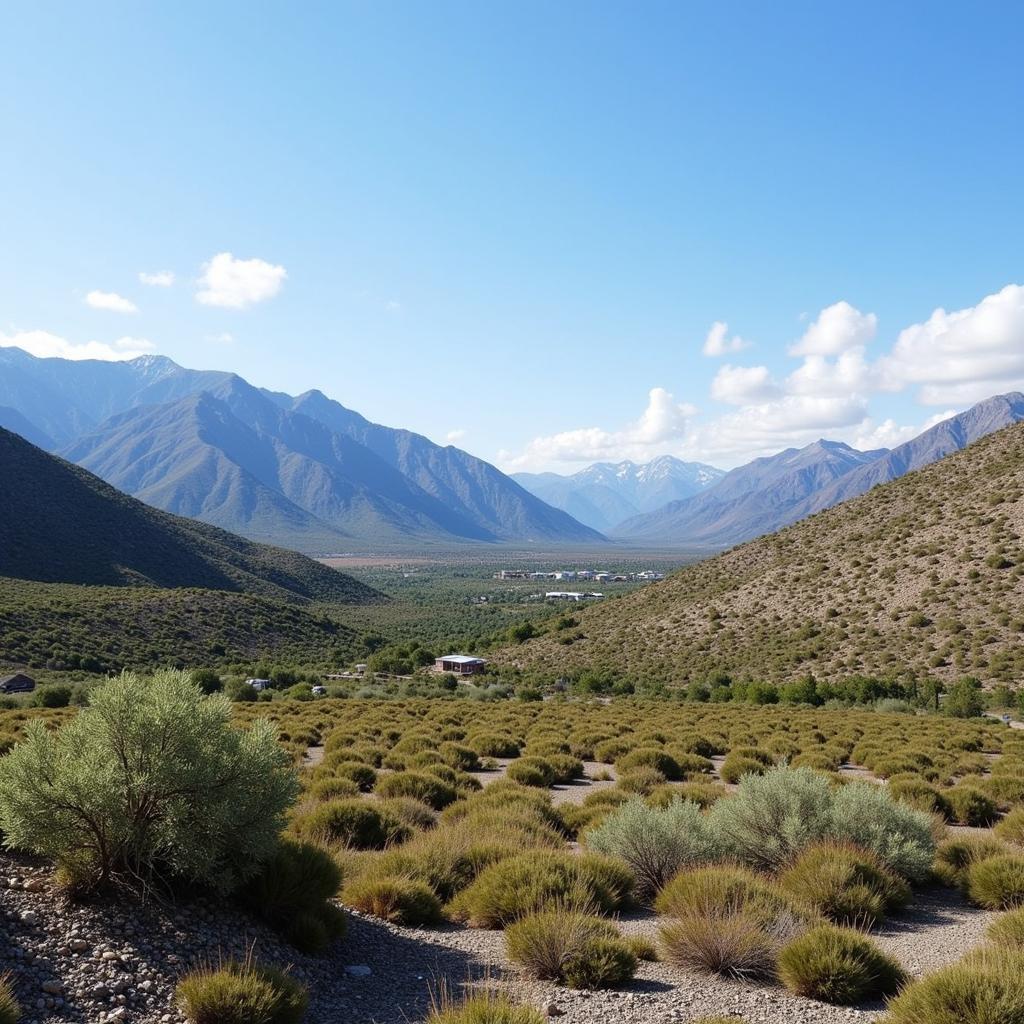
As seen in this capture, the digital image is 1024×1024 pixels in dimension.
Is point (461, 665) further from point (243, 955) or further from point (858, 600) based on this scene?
point (243, 955)

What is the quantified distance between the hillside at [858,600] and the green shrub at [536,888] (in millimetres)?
34703

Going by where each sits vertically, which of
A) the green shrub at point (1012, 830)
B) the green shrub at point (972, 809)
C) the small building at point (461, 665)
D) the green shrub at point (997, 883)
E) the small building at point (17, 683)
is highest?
the green shrub at point (997, 883)

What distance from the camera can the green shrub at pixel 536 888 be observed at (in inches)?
286

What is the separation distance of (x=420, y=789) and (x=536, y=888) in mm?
6383

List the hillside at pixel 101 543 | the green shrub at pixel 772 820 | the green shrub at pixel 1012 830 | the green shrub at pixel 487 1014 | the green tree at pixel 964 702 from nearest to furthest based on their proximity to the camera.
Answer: the green shrub at pixel 487 1014 → the green shrub at pixel 772 820 → the green shrub at pixel 1012 830 → the green tree at pixel 964 702 → the hillside at pixel 101 543

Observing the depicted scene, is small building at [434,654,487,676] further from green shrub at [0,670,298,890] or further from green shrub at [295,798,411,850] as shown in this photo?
green shrub at [0,670,298,890]

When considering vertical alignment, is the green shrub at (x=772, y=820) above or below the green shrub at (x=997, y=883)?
above

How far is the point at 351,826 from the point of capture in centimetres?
1003

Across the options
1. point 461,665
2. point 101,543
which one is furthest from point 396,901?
point 101,543

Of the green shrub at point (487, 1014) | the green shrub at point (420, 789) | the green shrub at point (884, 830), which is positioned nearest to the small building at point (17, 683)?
the green shrub at point (420, 789)

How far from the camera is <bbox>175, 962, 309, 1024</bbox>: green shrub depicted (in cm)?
484

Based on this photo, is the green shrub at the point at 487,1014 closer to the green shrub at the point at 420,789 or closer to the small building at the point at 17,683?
the green shrub at the point at 420,789

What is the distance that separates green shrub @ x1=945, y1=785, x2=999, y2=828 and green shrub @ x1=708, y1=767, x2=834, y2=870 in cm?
512

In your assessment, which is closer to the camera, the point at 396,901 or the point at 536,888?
the point at 536,888
